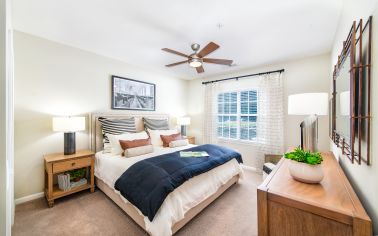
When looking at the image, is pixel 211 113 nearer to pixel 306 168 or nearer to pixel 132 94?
pixel 132 94

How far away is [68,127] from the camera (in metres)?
2.38

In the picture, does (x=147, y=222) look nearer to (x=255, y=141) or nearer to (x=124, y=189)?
(x=124, y=189)

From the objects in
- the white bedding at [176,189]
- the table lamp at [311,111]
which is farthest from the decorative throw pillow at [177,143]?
the table lamp at [311,111]

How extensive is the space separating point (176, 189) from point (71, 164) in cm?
174

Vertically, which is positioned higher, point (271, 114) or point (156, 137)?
point (271, 114)

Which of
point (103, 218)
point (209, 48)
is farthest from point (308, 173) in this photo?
point (103, 218)

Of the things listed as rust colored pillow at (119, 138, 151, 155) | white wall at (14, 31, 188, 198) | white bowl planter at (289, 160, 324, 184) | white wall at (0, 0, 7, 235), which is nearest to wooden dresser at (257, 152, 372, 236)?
white bowl planter at (289, 160, 324, 184)

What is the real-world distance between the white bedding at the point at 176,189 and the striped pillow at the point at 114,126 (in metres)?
0.46

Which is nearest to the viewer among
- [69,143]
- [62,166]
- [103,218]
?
[103,218]

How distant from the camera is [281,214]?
0.97 meters

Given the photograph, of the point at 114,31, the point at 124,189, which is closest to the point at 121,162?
the point at 124,189

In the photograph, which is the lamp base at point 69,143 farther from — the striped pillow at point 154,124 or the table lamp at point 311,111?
the table lamp at point 311,111

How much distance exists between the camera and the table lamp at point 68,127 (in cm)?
236

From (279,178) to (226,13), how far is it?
183cm
